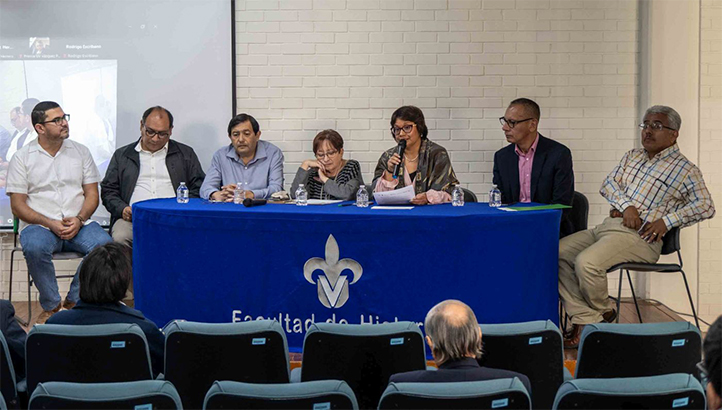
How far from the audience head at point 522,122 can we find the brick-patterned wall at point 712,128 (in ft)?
4.71

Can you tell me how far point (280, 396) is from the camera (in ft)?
7.18

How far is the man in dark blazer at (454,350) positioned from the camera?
2.45 meters

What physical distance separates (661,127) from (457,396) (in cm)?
353

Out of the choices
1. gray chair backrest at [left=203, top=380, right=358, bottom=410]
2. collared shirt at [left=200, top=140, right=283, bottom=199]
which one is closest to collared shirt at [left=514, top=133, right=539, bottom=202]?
collared shirt at [left=200, top=140, right=283, bottom=199]

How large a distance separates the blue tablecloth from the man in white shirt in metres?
1.48

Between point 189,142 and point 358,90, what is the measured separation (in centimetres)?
142

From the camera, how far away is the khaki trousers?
16.1 ft

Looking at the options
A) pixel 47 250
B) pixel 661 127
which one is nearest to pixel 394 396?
pixel 661 127

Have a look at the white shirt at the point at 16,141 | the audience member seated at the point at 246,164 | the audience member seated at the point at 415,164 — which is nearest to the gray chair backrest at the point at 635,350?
the audience member seated at the point at 415,164

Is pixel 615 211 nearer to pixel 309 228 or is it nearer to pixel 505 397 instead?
pixel 309 228

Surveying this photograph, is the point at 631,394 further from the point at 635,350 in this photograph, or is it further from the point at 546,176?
the point at 546,176

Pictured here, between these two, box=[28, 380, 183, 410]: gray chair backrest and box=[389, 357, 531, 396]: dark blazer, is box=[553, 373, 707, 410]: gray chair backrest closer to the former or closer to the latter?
box=[389, 357, 531, 396]: dark blazer

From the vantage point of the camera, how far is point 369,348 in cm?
288

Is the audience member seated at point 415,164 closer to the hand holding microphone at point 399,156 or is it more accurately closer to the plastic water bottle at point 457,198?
the hand holding microphone at point 399,156
